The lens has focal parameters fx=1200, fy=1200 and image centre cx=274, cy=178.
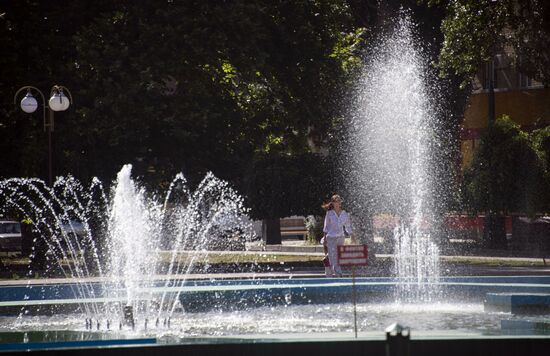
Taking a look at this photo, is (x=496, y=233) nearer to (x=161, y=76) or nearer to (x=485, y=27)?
(x=485, y=27)

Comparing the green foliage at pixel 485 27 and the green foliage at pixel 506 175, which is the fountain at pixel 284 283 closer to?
the green foliage at pixel 506 175

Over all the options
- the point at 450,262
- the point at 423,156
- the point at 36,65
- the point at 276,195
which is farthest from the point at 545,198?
the point at 36,65

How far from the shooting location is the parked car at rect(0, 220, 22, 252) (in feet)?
145

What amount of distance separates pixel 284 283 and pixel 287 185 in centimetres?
2091

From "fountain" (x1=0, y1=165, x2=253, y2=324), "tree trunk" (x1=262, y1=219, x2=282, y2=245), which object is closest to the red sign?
"fountain" (x1=0, y1=165, x2=253, y2=324)

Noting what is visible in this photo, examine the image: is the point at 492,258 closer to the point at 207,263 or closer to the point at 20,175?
the point at 207,263

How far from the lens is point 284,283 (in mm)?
18609

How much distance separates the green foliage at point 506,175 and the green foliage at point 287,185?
4.61 m

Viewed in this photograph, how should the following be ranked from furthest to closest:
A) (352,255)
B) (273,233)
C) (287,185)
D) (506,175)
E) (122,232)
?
1. (273,233)
2. (287,185)
3. (506,175)
4. (122,232)
5. (352,255)

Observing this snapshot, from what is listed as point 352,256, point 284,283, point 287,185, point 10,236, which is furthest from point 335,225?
point 10,236

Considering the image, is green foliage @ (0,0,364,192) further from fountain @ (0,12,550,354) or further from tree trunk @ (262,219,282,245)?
tree trunk @ (262,219,282,245)

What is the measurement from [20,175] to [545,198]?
15.5 metres

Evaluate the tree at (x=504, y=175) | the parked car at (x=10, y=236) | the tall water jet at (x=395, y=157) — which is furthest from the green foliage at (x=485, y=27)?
the parked car at (x=10, y=236)

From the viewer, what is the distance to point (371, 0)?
42.1 m
